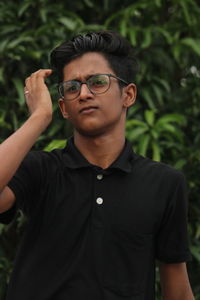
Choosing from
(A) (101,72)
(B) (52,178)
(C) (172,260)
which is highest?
(A) (101,72)

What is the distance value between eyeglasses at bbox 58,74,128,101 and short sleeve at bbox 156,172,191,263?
1.40ft

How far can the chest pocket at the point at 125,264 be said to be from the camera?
2.07 m

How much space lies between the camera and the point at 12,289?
6.97 feet

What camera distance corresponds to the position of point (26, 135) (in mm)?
2004

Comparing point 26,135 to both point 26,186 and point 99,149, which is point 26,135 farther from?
point 99,149

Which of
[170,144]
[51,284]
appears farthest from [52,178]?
[170,144]

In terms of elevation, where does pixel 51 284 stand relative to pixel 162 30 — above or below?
below

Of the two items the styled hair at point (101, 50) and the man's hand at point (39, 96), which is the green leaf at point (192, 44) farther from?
the man's hand at point (39, 96)

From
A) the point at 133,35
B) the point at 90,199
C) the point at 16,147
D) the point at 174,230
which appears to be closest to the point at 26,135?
the point at 16,147

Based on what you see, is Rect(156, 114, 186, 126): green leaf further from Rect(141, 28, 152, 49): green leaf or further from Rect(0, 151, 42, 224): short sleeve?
Rect(0, 151, 42, 224): short sleeve

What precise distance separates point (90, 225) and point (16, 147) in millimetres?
381

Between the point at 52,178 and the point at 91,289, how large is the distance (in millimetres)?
408

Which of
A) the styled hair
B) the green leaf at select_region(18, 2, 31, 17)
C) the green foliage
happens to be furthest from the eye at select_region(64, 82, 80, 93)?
the green leaf at select_region(18, 2, 31, 17)

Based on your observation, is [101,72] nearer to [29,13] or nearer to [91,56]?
[91,56]
